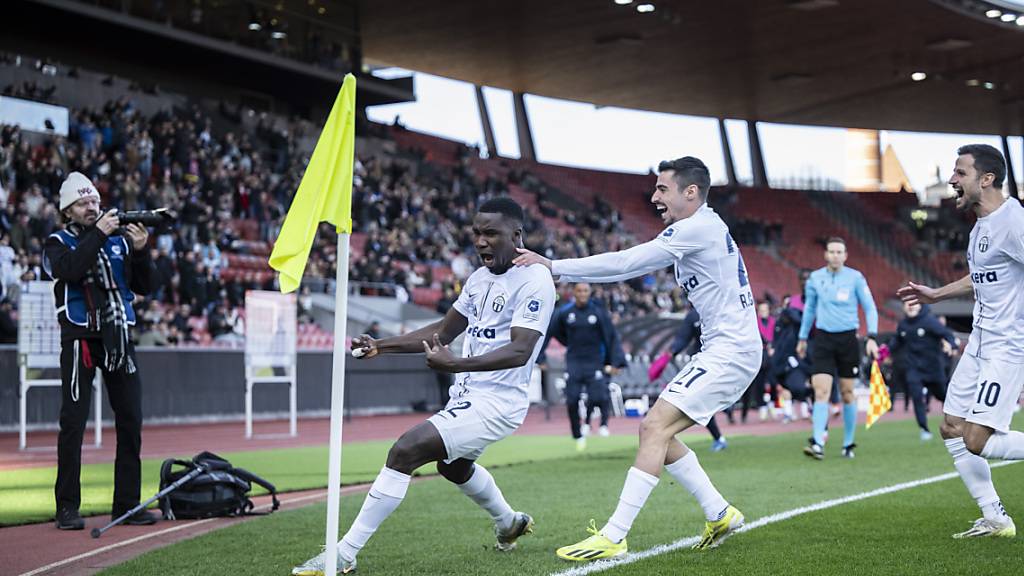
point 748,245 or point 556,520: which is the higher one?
point 748,245

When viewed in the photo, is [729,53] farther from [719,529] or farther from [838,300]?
[719,529]

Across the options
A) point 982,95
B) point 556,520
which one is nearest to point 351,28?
point 982,95

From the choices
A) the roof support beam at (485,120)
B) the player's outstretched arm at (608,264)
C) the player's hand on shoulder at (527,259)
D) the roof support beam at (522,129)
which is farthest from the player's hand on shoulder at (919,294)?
the roof support beam at (485,120)

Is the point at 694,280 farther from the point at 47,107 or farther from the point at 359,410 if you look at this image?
the point at 47,107

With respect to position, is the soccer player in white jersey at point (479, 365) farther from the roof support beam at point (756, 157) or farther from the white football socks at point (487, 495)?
the roof support beam at point (756, 157)

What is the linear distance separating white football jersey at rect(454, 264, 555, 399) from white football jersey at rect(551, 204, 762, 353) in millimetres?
558

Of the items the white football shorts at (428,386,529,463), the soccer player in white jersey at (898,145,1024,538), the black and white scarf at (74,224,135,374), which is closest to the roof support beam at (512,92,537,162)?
the black and white scarf at (74,224,135,374)

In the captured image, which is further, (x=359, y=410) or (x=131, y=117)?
(x=131, y=117)

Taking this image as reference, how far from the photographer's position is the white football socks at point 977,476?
7258 mm

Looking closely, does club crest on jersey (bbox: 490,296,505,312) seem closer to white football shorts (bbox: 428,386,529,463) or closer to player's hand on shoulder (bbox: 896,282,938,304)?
white football shorts (bbox: 428,386,529,463)

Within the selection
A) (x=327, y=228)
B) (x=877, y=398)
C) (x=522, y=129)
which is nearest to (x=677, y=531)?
(x=877, y=398)

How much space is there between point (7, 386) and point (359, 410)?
827 cm

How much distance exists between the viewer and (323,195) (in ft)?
17.4

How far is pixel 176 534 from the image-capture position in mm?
8445
